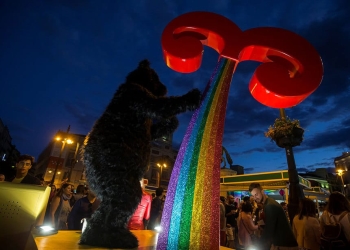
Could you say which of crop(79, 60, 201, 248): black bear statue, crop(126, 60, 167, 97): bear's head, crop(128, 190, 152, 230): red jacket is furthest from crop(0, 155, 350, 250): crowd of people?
crop(126, 60, 167, 97): bear's head

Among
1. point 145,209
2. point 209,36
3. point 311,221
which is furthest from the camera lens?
point 145,209

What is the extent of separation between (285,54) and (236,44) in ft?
1.73

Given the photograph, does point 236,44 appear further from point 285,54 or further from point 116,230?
point 116,230

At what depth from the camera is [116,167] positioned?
1.93 metres

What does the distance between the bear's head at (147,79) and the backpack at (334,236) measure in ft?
10.4

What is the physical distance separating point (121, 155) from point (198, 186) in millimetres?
748

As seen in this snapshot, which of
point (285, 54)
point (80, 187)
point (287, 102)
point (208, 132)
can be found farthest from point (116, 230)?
point (80, 187)

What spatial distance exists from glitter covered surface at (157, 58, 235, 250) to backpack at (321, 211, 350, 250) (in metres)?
2.50

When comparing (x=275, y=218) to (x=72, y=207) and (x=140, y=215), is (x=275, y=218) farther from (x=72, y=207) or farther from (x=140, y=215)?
(x=72, y=207)

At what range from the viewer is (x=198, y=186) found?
5.89 ft

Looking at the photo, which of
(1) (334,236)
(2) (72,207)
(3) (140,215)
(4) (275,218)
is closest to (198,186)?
(4) (275,218)

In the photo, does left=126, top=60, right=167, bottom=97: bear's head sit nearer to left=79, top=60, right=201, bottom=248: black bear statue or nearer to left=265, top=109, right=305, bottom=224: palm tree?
left=79, top=60, right=201, bottom=248: black bear statue

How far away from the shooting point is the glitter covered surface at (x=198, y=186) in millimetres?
1688

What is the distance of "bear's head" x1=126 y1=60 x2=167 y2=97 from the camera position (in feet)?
8.11
